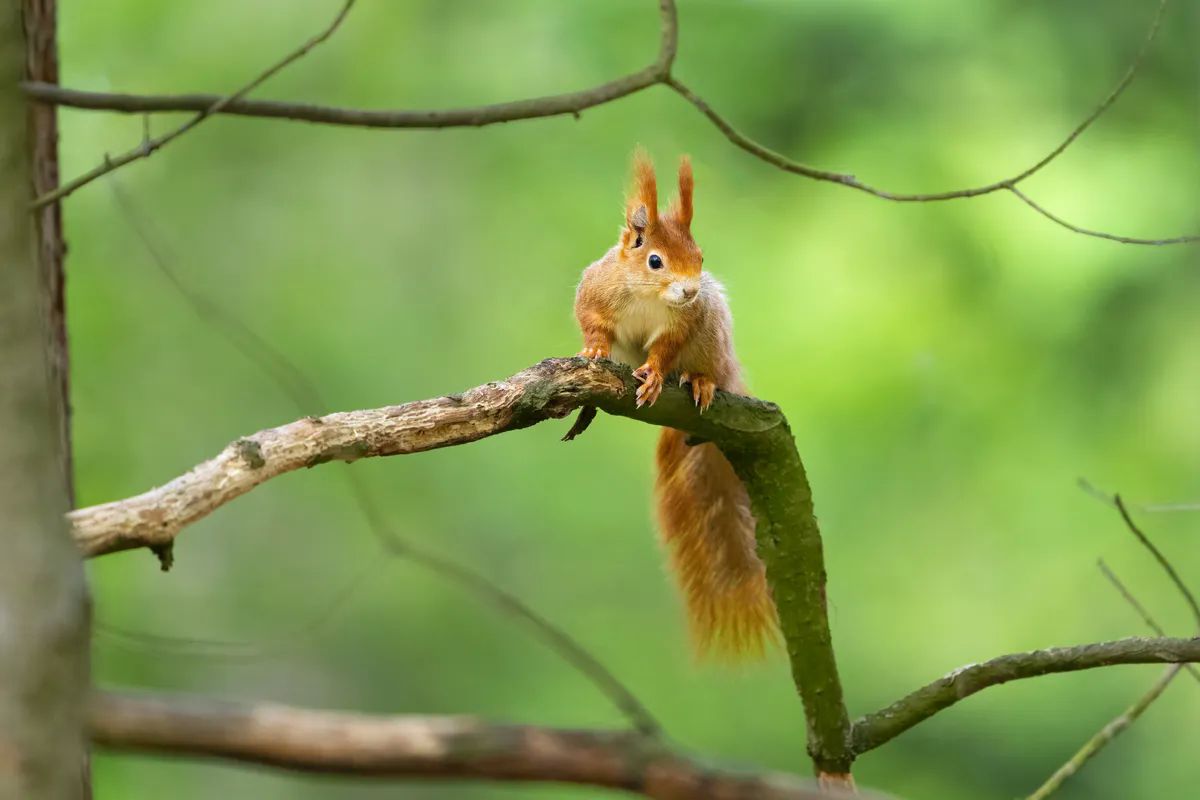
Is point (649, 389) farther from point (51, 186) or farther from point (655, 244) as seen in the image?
point (51, 186)

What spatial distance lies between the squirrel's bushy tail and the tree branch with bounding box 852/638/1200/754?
1.09 ft

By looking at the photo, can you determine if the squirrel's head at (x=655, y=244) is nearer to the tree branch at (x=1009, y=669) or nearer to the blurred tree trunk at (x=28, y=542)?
the tree branch at (x=1009, y=669)

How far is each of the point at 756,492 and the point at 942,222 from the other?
10.1ft

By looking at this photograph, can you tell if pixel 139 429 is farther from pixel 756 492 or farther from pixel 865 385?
pixel 756 492

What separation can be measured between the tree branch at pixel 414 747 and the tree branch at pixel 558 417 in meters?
0.45

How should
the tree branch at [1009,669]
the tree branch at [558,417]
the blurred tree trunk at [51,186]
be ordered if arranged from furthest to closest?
the blurred tree trunk at [51,186] < the tree branch at [1009,669] < the tree branch at [558,417]

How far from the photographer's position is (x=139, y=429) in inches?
195

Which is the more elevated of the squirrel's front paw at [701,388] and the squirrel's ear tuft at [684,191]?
the squirrel's ear tuft at [684,191]

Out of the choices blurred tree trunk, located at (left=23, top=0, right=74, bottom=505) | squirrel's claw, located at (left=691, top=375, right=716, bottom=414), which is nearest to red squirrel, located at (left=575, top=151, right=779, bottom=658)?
squirrel's claw, located at (left=691, top=375, right=716, bottom=414)

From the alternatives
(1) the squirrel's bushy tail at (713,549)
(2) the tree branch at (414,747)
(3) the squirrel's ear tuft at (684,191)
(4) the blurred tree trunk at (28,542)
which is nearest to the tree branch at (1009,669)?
(1) the squirrel's bushy tail at (713,549)

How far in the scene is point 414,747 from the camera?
2.20 feet

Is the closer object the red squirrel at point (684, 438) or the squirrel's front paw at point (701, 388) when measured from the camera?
the squirrel's front paw at point (701, 388)

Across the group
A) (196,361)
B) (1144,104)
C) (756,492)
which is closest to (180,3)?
(196,361)

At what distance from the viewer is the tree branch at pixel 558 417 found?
3.67ft
